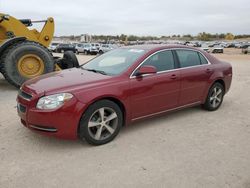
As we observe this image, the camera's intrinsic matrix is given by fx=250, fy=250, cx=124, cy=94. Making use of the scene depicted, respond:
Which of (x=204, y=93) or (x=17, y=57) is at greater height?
(x=17, y=57)

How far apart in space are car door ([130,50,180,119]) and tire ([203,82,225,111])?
3.64 feet

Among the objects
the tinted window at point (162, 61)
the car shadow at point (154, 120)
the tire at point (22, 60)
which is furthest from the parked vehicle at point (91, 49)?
the tinted window at point (162, 61)

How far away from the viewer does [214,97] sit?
5.67 meters

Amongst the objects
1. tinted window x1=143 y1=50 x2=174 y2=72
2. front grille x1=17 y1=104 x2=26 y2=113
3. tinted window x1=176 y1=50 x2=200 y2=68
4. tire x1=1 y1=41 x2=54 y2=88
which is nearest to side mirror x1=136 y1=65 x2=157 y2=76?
tinted window x1=143 y1=50 x2=174 y2=72

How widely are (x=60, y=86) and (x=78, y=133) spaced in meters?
0.75

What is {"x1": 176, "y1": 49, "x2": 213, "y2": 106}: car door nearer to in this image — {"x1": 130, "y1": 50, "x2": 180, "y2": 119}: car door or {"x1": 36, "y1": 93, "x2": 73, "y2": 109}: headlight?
{"x1": 130, "y1": 50, "x2": 180, "y2": 119}: car door

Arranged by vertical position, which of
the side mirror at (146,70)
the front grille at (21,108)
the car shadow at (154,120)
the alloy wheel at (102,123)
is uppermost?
the side mirror at (146,70)

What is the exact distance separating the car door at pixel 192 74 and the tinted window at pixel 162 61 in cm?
24

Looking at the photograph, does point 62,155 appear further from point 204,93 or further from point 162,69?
point 204,93

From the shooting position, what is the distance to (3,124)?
471 centimetres

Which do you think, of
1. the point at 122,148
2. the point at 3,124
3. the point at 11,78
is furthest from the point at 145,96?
the point at 11,78

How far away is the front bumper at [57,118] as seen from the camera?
11.4 ft

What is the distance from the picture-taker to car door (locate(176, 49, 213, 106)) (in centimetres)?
493

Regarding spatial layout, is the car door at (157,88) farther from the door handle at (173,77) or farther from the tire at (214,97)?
the tire at (214,97)
